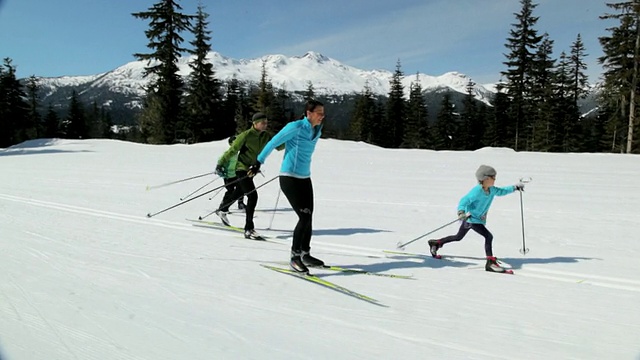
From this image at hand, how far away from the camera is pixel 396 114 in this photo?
61.8 meters

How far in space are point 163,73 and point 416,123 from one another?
35208mm

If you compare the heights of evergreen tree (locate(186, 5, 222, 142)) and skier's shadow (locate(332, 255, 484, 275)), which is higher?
evergreen tree (locate(186, 5, 222, 142))

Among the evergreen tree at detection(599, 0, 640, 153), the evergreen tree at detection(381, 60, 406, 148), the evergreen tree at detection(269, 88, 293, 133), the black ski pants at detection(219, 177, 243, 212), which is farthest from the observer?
the evergreen tree at detection(381, 60, 406, 148)

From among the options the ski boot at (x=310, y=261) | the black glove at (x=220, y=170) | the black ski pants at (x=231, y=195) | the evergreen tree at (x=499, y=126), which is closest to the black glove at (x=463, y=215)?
the ski boot at (x=310, y=261)

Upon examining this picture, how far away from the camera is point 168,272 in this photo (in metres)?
4.73

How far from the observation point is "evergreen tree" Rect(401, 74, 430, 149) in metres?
55.4

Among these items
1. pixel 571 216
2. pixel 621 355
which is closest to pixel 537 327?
pixel 621 355

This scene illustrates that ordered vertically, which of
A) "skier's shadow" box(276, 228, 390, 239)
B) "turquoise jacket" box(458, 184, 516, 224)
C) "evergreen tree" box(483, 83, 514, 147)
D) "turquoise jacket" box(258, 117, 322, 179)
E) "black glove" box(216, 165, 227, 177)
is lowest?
"skier's shadow" box(276, 228, 390, 239)

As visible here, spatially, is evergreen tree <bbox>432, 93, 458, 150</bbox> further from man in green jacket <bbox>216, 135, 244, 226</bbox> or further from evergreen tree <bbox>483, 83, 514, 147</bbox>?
man in green jacket <bbox>216, 135, 244, 226</bbox>

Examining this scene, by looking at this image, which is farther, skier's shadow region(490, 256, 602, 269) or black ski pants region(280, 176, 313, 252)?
skier's shadow region(490, 256, 602, 269)

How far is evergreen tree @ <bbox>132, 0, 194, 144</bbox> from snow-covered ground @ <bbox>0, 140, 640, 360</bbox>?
2558cm

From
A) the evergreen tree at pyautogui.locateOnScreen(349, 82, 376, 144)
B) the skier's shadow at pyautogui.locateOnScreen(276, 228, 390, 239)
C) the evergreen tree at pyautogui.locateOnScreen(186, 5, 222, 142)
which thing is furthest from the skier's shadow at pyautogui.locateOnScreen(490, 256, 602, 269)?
the evergreen tree at pyautogui.locateOnScreen(349, 82, 376, 144)

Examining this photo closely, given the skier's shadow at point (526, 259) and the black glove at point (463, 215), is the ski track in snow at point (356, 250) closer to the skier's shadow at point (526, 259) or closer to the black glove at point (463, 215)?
the skier's shadow at point (526, 259)

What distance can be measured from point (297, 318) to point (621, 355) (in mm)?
2679
